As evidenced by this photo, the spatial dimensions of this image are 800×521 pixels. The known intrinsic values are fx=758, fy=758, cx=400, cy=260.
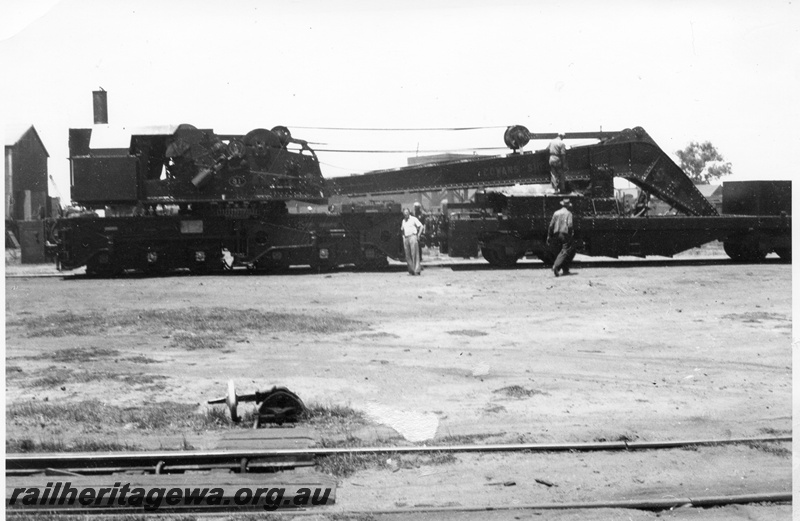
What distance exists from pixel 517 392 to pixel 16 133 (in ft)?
18.2

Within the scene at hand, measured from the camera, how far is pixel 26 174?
8.76 meters

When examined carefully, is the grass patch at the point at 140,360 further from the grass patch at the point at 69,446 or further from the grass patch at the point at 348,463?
the grass patch at the point at 348,463

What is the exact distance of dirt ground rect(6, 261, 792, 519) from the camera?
5234 mm

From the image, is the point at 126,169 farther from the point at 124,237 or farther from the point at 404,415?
the point at 404,415

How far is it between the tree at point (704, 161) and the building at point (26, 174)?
7.40 metres

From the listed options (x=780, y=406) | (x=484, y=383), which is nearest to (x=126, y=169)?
(x=484, y=383)

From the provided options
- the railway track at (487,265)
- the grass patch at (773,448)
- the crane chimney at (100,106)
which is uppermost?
the crane chimney at (100,106)

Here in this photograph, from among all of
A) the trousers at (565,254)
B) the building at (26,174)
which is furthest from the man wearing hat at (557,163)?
the building at (26,174)

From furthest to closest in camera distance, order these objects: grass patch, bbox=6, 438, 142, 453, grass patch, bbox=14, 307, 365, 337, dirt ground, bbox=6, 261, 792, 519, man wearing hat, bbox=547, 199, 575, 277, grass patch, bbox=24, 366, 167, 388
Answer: man wearing hat, bbox=547, 199, 575, 277, grass patch, bbox=14, 307, 365, 337, grass patch, bbox=24, 366, 167, 388, grass patch, bbox=6, 438, 142, 453, dirt ground, bbox=6, 261, 792, 519

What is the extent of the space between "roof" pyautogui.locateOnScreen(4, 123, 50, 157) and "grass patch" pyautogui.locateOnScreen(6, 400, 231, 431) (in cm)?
255

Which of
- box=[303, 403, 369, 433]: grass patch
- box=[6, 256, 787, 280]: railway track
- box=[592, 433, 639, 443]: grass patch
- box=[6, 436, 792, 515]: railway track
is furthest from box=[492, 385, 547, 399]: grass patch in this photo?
box=[6, 256, 787, 280]: railway track

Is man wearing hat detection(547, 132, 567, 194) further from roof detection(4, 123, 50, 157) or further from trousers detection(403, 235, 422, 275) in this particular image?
roof detection(4, 123, 50, 157)

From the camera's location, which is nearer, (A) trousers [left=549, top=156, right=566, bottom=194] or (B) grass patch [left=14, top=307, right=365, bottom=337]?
(B) grass patch [left=14, top=307, right=365, bottom=337]

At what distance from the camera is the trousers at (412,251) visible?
13.2m
